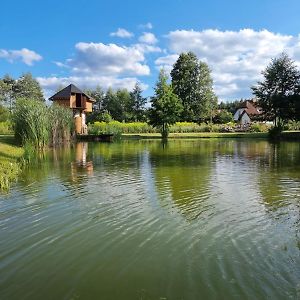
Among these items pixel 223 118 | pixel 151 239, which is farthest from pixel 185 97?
pixel 151 239

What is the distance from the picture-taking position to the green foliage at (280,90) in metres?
49.2

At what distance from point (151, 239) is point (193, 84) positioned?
73808 millimetres

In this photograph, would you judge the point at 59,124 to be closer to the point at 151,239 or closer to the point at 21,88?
the point at 151,239

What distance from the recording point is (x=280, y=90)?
Result: 50.9m

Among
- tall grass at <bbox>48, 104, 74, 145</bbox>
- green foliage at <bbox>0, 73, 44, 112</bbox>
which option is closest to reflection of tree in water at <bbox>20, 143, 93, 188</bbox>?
tall grass at <bbox>48, 104, 74, 145</bbox>

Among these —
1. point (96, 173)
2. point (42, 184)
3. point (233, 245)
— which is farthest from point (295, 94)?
point (233, 245)

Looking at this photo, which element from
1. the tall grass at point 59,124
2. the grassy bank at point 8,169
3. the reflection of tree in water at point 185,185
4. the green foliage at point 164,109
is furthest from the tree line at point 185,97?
the reflection of tree in water at point 185,185

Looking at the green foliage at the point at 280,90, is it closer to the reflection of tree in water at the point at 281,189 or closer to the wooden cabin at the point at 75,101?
the wooden cabin at the point at 75,101

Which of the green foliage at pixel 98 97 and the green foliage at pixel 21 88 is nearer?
the green foliage at pixel 21 88

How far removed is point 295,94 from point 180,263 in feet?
155

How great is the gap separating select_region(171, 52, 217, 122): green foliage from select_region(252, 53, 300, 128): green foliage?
26.7 metres

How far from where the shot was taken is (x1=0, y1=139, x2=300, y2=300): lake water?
17.8ft

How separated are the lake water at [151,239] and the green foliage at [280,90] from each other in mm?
37699

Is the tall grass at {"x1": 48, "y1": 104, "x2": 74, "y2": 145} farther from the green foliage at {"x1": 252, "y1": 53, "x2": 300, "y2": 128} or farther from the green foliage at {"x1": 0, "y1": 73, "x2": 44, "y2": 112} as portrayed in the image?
the green foliage at {"x1": 0, "y1": 73, "x2": 44, "y2": 112}
